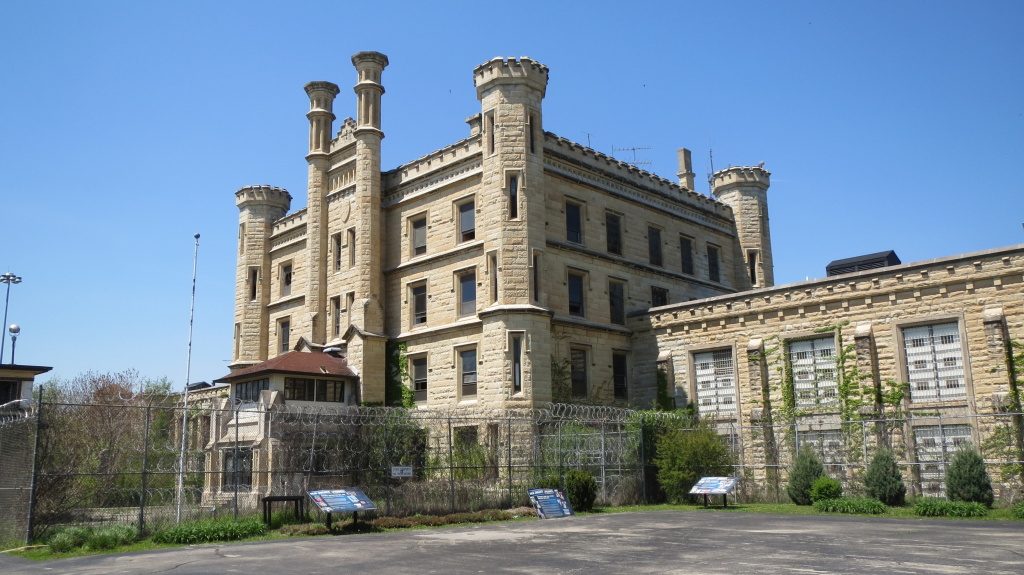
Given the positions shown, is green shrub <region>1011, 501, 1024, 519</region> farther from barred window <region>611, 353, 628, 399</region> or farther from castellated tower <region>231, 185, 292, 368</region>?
castellated tower <region>231, 185, 292, 368</region>

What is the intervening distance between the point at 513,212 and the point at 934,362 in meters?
16.0

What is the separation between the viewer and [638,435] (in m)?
28.3

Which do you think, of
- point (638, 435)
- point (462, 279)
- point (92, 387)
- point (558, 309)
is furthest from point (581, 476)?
point (92, 387)

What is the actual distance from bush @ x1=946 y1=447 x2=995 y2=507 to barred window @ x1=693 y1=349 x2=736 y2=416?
30.6ft

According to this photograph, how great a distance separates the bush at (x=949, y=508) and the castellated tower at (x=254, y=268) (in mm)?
32890

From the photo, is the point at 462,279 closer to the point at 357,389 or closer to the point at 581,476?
the point at 357,389

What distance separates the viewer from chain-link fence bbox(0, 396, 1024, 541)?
61.8ft

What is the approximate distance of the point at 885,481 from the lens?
81.4 ft

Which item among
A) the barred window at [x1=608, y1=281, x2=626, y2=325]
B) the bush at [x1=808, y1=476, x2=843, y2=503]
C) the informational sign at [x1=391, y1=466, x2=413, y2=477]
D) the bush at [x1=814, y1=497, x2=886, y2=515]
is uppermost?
the barred window at [x1=608, y1=281, x2=626, y2=325]

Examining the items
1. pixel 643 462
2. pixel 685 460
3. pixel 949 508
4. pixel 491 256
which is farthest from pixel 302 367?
pixel 949 508

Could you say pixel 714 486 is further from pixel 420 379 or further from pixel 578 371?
pixel 420 379

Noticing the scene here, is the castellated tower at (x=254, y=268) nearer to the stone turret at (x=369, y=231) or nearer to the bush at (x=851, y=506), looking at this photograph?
the stone turret at (x=369, y=231)

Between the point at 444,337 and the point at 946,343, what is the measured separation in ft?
61.3

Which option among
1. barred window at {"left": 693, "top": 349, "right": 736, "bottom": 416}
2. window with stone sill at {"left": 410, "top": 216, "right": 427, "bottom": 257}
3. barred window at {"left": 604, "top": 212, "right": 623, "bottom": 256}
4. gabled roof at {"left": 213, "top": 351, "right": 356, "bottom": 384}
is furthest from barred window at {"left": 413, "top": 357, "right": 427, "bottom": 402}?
barred window at {"left": 693, "top": 349, "right": 736, "bottom": 416}
